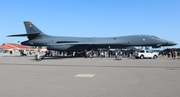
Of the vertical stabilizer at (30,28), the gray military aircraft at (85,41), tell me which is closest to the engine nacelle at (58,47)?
the gray military aircraft at (85,41)

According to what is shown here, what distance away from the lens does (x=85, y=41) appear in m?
33.5

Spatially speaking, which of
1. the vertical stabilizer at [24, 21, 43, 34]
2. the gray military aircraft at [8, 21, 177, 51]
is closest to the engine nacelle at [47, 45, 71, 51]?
the gray military aircraft at [8, 21, 177, 51]

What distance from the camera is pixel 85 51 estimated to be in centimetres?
3256

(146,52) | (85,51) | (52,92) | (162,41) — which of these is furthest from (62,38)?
(52,92)

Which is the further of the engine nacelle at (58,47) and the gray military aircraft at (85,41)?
the gray military aircraft at (85,41)

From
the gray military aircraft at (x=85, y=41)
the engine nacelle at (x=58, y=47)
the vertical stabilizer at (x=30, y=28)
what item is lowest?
the engine nacelle at (x=58, y=47)

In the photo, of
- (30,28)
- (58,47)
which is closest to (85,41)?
(58,47)

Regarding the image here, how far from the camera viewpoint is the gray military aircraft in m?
30.5

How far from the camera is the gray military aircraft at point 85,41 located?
30.5m

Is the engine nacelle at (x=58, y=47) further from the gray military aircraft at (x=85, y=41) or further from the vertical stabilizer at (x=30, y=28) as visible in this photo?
the vertical stabilizer at (x=30, y=28)

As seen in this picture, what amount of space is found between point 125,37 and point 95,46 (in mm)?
5178

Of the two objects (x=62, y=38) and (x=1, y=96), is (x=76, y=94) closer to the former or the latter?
(x=1, y=96)

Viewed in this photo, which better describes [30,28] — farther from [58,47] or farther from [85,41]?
[85,41]

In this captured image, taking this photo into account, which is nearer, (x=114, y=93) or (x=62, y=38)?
(x=114, y=93)
